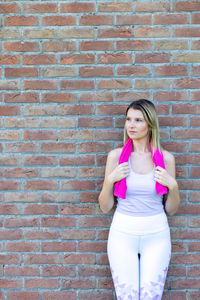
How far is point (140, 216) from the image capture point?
95.7 inches

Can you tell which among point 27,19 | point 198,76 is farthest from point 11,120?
point 198,76

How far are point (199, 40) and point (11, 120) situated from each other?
1730 millimetres

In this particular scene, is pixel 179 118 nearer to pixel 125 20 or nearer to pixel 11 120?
pixel 125 20

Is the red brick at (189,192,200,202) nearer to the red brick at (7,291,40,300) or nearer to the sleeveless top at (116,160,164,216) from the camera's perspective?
the sleeveless top at (116,160,164,216)

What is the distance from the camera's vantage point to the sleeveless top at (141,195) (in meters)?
2.42

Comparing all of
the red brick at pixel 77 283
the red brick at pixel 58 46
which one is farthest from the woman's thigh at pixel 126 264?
the red brick at pixel 58 46

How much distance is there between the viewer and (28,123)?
2.80 metres

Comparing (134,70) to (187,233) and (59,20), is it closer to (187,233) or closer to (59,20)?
(59,20)

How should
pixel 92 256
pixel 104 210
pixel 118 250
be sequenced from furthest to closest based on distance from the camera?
pixel 92 256 < pixel 104 210 < pixel 118 250

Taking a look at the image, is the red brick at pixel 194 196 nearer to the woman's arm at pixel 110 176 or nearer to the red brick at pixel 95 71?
the woman's arm at pixel 110 176

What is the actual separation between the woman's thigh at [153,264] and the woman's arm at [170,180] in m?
0.27

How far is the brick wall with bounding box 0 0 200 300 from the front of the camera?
2.73m

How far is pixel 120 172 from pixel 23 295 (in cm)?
148

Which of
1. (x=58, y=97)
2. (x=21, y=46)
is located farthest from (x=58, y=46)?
(x=58, y=97)
